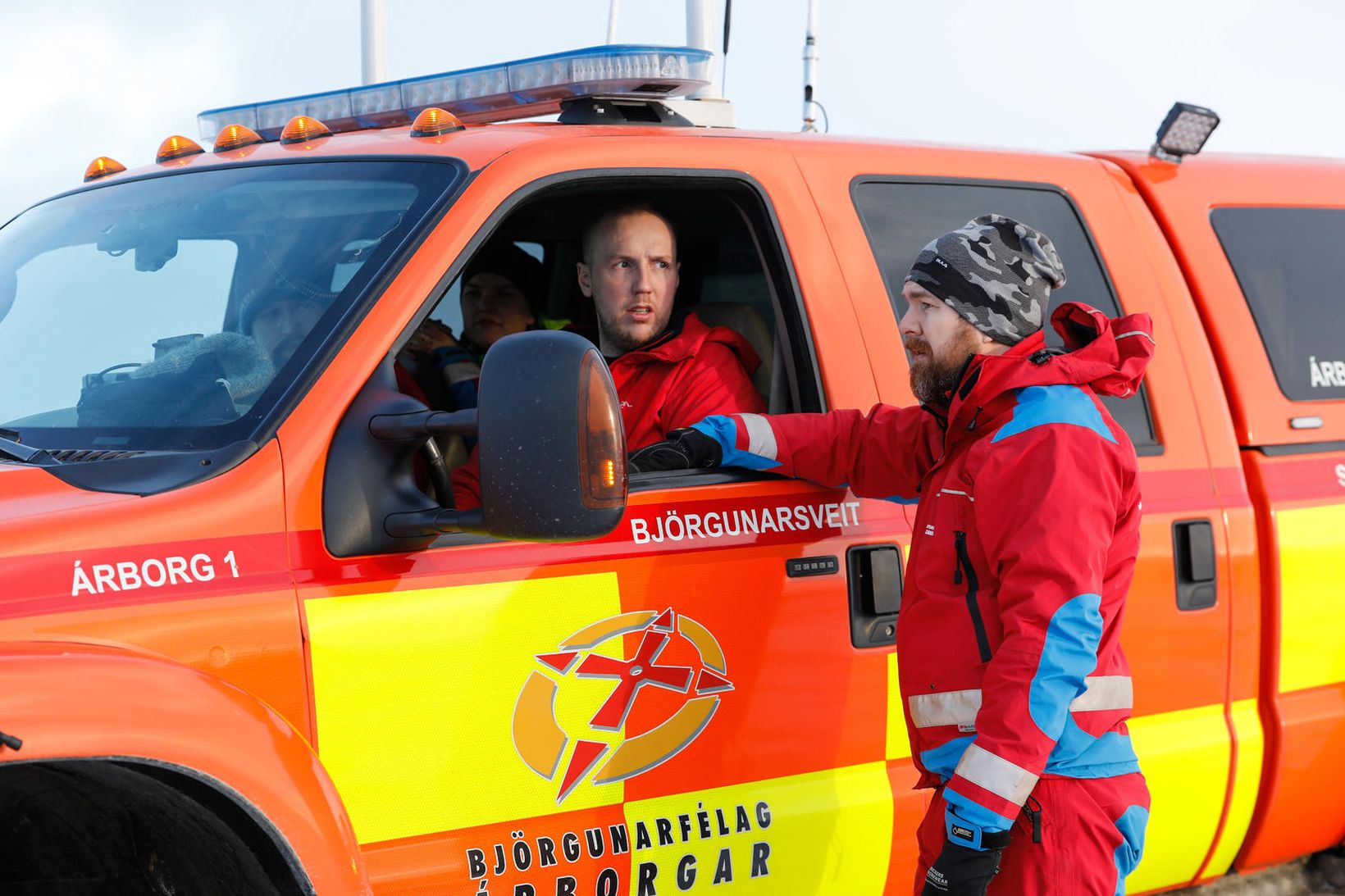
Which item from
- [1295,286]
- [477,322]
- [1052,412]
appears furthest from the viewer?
[477,322]

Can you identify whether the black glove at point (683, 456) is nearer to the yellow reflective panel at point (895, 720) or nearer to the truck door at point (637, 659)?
the truck door at point (637, 659)

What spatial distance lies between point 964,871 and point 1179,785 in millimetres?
1144

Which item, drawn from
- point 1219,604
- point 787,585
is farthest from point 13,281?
point 1219,604

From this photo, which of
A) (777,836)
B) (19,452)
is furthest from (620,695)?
(19,452)

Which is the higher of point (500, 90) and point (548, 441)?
point (500, 90)

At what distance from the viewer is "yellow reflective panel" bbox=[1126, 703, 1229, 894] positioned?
3412mm

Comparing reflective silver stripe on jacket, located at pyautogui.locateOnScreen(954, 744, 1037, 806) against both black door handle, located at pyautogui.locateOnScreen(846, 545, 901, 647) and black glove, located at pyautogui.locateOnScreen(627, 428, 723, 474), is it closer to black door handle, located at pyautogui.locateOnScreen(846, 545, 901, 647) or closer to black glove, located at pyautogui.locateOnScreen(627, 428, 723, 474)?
black door handle, located at pyautogui.locateOnScreen(846, 545, 901, 647)

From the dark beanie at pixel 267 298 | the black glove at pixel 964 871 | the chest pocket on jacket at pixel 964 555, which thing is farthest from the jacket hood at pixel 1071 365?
the dark beanie at pixel 267 298

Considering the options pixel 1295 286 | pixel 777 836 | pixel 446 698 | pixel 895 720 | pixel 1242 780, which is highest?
pixel 1295 286

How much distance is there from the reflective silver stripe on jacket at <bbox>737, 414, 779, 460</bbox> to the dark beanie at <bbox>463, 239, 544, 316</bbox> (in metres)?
1.44

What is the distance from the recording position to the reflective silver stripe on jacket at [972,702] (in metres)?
2.67

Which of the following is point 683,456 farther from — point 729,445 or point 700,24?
point 700,24

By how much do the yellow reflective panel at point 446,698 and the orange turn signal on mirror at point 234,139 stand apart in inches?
52.0

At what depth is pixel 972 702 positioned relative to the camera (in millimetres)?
2668
